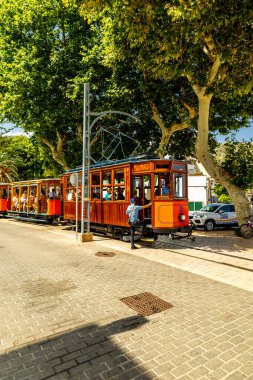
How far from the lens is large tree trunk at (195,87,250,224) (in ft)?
43.1

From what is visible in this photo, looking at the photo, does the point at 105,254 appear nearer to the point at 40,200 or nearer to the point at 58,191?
the point at 58,191

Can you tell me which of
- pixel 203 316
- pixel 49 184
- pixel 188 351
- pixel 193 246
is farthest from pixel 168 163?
pixel 49 184

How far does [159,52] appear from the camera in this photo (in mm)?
10914

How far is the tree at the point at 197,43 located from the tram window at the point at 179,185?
108 inches

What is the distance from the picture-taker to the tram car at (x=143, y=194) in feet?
36.0

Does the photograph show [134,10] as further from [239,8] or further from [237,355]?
[237,355]

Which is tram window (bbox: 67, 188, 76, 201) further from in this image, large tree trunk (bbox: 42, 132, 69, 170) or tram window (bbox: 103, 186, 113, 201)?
large tree trunk (bbox: 42, 132, 69, 170)

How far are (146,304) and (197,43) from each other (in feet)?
35.3

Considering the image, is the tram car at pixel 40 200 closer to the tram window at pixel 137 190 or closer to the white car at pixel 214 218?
the tram window at pixel 137 190

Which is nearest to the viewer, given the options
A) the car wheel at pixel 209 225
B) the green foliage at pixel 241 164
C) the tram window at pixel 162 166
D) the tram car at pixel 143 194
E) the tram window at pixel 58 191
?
the tram car at pixel 143 194

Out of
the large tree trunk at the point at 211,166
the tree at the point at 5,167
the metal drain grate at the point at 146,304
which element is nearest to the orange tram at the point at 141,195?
the large tree trunk at the point at 211,166

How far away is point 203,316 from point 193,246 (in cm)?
682

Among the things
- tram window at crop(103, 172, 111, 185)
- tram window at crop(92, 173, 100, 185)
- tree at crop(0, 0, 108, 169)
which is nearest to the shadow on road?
tram window at crop(103, 172, 111, 185)

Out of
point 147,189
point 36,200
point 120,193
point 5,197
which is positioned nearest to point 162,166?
point 147,189
